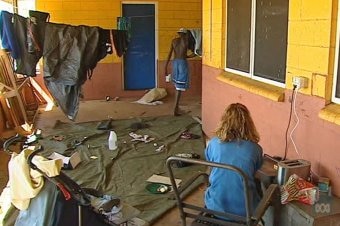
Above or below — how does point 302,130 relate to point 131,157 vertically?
above

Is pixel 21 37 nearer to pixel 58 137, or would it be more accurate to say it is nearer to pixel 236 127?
pixel 58 137

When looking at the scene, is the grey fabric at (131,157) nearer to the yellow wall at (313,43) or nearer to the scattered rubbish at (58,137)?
the scattered rubbish at (58,137)

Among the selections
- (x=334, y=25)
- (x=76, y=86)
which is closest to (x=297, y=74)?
(x=334, y=25)

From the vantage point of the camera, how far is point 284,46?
11.6 ft

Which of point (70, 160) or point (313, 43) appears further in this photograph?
point (70, 160)

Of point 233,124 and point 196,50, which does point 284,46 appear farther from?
point 196,50

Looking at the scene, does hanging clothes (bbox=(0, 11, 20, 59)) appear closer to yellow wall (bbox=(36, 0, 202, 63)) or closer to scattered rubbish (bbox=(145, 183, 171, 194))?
scattered rubbish (bbox=(145, 183, 171, 194))

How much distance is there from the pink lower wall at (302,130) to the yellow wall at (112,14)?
4.25 meters

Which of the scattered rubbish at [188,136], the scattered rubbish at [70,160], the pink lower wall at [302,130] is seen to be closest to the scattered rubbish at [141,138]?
the scattered rubbish at [188,136]

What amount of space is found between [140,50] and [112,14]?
39.1 inches

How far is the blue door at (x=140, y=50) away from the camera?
8734 mm

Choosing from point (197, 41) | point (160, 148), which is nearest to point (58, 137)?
point (160, 148)

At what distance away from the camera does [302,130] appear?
3.17 m

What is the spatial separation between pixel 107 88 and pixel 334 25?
650 cm
